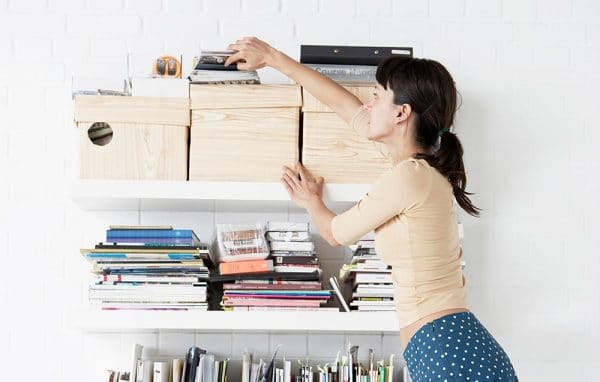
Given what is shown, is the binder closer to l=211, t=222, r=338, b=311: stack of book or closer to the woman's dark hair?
the woman's dark hair

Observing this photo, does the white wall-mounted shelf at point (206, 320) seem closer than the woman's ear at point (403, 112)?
No

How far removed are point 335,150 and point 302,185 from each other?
152mm

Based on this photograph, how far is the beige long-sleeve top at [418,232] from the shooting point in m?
2.02

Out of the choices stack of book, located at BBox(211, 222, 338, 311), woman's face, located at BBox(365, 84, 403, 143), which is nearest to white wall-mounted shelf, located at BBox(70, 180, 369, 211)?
stack of book, located at BBox(211, 222, 338, 311)

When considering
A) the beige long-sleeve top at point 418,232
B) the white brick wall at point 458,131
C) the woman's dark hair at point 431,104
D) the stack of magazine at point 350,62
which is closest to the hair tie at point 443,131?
the woman's dark hair at point 431,104

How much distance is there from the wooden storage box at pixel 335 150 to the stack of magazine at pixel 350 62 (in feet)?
0.42

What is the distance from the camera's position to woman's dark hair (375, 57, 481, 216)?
208 cm

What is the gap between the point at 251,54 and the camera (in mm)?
2377

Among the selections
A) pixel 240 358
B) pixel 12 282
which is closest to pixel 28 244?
pixel 12 282

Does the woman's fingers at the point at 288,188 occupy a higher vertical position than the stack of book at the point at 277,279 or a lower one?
higher

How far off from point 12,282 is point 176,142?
0.77 metres

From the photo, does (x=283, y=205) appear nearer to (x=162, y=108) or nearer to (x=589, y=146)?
(x=162, y=108)

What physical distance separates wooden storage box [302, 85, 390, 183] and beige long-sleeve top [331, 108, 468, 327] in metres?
0.36

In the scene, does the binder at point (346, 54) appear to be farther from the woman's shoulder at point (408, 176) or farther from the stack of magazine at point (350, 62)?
the woman's shoulder at point (408, 176)
